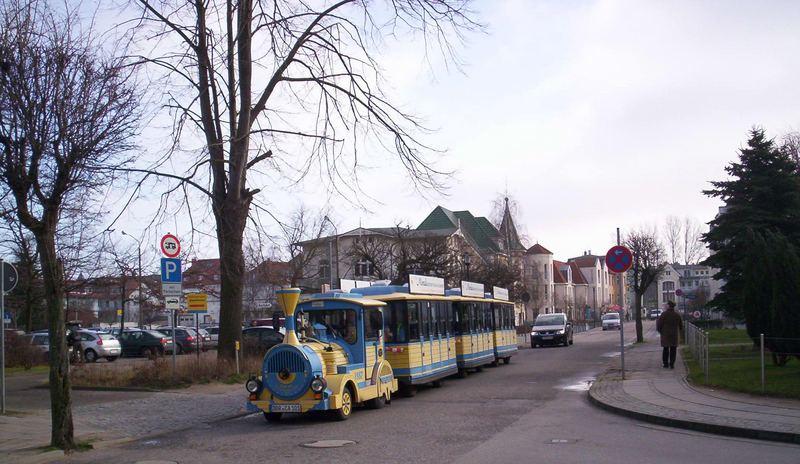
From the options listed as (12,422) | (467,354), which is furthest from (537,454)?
(467,354)

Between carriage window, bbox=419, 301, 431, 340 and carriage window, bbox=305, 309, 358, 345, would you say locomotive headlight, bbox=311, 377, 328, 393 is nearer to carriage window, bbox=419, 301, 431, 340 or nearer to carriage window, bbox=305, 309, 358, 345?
carriage window, bbox=305, 309, 358, 345

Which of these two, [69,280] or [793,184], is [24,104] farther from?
[69,280]

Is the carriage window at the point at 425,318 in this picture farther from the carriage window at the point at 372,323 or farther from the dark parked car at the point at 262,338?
the dark parked car at the point at 262,338

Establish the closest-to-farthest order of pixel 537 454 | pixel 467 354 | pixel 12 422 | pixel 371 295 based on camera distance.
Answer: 1. pixel 537 454
2. pixel 12 422
3. pixel 371 295
4. pixel 467 354

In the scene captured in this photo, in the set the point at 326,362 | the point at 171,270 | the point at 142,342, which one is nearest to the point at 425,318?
the point at 326,362

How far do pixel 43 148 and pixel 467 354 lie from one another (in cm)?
1551

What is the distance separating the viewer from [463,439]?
38.4ft

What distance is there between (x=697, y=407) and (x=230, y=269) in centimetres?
1387

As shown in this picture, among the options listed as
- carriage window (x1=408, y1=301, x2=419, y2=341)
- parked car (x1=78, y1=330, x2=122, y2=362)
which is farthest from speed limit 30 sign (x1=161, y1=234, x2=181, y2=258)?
parked car (x1=78, y1=330, x2=122, y2=362)

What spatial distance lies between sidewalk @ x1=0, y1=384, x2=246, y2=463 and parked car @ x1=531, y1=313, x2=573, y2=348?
25.1 m

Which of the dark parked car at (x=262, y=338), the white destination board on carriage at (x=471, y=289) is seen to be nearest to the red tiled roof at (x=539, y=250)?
the dark parked car at (x=262, y=338)

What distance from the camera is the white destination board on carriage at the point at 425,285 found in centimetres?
1954

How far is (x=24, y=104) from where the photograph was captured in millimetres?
11711

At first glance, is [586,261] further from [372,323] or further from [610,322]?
[372,323]
